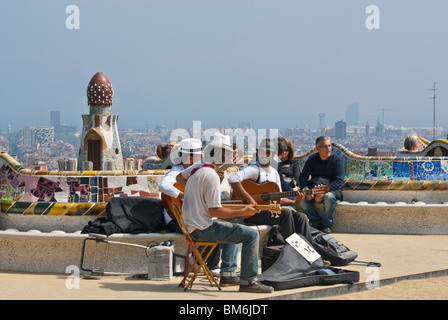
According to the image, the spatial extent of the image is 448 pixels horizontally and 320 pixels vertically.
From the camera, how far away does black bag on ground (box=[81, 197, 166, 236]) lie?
8609 millimetres

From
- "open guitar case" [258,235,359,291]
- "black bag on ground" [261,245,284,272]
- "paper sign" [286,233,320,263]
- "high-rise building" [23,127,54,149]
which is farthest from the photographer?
"high-rise building" [23,127,54,149]

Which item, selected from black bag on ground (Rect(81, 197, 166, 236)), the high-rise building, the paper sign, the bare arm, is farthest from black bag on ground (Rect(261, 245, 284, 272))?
the high-rise building

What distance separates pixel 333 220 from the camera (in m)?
12.0

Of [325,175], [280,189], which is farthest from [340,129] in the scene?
[280,189]

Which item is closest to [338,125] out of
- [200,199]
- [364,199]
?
[364,199]

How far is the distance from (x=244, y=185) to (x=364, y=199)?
4.05m

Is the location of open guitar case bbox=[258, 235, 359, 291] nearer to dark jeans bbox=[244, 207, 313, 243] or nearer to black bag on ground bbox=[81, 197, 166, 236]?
dark jeans bbox=[244, 207, 313, 243]

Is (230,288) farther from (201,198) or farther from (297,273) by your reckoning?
(201,198)

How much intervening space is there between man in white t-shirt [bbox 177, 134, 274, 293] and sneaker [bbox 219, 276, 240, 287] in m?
0.37

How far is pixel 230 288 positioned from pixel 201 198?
1.04m

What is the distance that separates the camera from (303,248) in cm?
801

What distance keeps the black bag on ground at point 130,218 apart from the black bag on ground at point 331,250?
1.85 m

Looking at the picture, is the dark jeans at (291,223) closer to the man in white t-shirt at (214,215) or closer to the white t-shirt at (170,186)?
the white t-shirt at (170,186)

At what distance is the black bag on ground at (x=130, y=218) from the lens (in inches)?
339
